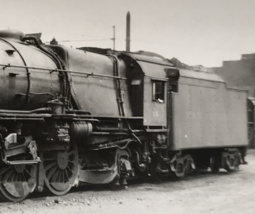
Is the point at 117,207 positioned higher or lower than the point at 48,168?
lower

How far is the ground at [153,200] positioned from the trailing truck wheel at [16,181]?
21cm

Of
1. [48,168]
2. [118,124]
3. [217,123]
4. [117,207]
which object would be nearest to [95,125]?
[118,124]

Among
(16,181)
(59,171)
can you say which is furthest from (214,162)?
(16,181)

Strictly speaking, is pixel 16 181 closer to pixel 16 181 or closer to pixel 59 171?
pixel 16 181

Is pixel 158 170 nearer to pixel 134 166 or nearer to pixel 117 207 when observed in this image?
pixel 134 166

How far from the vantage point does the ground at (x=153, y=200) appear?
7.75 meters

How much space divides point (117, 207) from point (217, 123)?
6.56 meters

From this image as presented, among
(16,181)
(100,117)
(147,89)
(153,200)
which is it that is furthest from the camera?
(147,89)

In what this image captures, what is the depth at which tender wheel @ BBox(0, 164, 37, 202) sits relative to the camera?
7969 mm

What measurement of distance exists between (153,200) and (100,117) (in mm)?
2204

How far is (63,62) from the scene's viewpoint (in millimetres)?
9406

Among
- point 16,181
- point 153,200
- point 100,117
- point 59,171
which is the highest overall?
point 100,117

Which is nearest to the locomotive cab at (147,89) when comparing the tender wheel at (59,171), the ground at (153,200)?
the ground at (153,200)

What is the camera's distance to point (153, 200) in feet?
29.6
